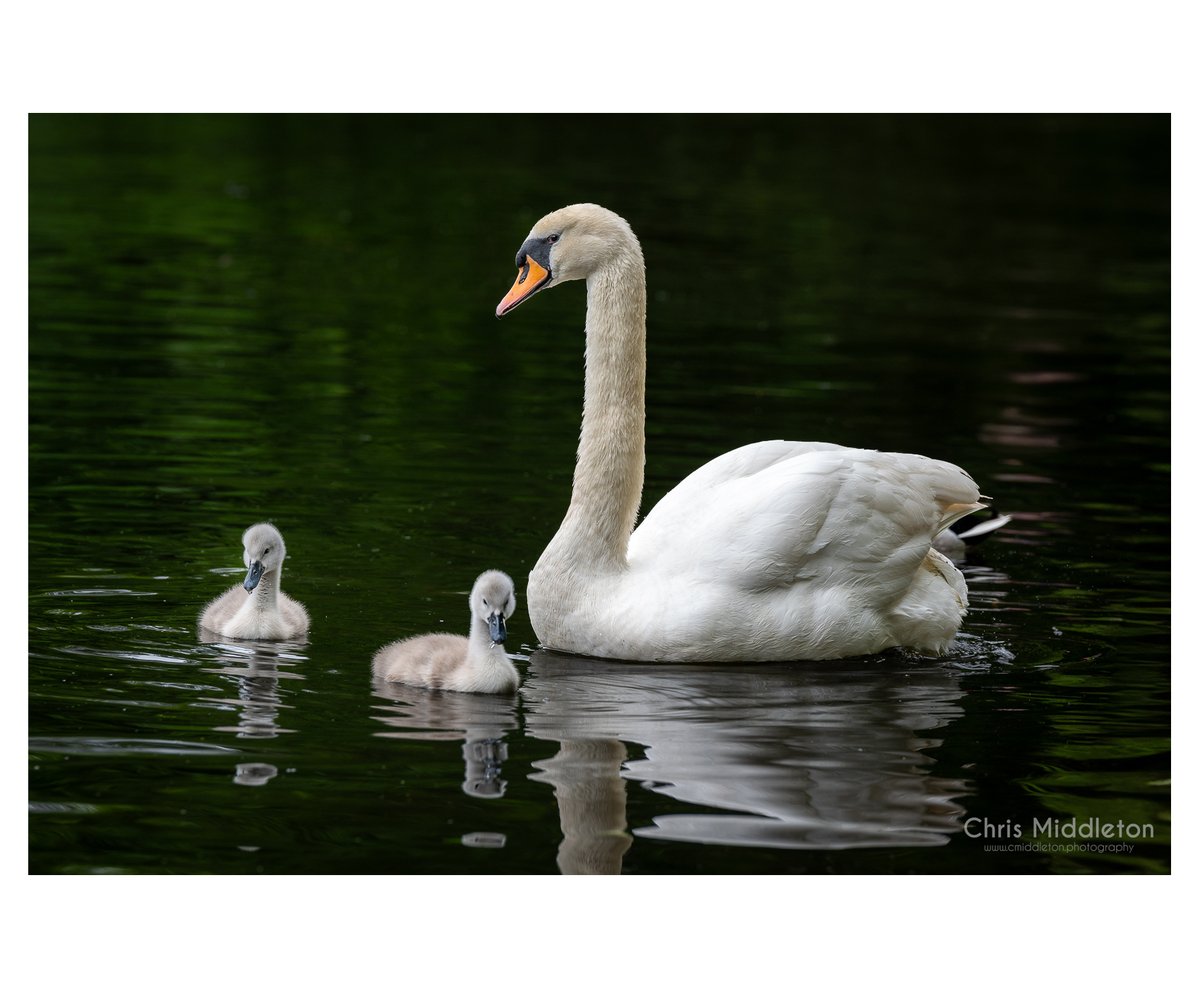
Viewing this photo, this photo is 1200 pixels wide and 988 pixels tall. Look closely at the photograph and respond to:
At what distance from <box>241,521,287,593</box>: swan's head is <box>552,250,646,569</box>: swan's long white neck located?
1357mm

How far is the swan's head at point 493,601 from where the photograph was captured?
8.43m

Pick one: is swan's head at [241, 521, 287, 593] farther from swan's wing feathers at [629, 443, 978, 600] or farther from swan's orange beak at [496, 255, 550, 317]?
swan's wing feathers at [629, 443, 978, 600]

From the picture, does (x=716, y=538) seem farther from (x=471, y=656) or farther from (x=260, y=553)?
(x=260, y=553)

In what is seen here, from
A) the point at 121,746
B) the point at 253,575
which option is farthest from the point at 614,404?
the point at 121,746

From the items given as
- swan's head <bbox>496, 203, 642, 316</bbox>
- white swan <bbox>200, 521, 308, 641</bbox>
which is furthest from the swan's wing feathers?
white swan <bbox>200, 521, 308, 641</bbox>

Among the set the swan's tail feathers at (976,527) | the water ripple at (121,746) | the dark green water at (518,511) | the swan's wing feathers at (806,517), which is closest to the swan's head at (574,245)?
the swan's wing feathers at (806,517)

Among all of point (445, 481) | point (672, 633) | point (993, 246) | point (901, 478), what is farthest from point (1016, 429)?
point (993, 246)

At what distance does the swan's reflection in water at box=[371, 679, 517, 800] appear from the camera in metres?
7.44

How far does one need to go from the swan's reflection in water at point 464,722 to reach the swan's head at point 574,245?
2.09m

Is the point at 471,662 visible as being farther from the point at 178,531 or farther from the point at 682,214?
the point at 682,214

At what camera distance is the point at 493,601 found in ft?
27.7

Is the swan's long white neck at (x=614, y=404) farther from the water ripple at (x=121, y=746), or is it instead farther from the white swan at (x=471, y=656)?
the water ripple at (x=121, y=746)

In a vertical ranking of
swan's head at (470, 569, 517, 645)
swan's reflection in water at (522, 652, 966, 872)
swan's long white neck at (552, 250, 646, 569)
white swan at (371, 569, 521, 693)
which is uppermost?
swan's long white neck at (552, 250, 646, 569)

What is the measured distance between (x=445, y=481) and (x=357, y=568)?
7.27 ft
